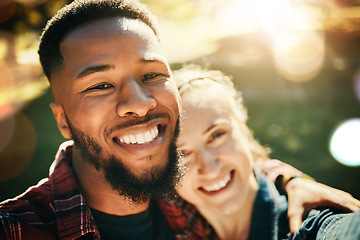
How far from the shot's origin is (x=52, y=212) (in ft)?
6.68

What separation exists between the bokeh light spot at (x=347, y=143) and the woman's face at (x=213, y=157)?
147 inches

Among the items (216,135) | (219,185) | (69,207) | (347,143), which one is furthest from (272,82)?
(69,207)

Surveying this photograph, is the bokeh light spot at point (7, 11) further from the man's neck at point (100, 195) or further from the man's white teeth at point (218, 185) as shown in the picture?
the man's white teeth at point (218, 185)

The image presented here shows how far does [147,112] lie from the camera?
6.74ft

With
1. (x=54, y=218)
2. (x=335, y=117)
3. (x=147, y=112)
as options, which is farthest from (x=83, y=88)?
(x=335, y=117)

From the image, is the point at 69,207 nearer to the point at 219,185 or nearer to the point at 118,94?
the point at 118,94

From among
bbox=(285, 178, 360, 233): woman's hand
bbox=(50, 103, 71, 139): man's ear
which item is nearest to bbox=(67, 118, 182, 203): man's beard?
bbox=(50, 103, 71, 139): man's ear

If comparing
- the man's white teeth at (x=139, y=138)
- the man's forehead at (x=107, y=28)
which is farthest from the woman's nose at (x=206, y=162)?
the man's forehead at (x=107, y=28)

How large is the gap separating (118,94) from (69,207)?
0.87 m

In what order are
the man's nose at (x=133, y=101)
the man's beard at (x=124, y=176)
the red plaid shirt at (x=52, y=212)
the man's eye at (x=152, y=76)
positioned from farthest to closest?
the man's eye at (x=152, y=76) → the man's beard at (x=124, y=176) → the man's nose at (x=133, y=101) → the red plaid shirt at (x=52, y=212)

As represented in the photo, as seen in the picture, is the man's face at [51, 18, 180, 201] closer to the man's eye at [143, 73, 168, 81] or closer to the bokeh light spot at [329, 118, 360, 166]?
the man's eye at [143, 73, 168, 81]

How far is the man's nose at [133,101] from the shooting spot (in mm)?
1915

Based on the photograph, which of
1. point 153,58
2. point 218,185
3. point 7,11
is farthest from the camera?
point 7,11

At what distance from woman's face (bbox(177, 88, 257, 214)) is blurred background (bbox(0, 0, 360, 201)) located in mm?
1335
